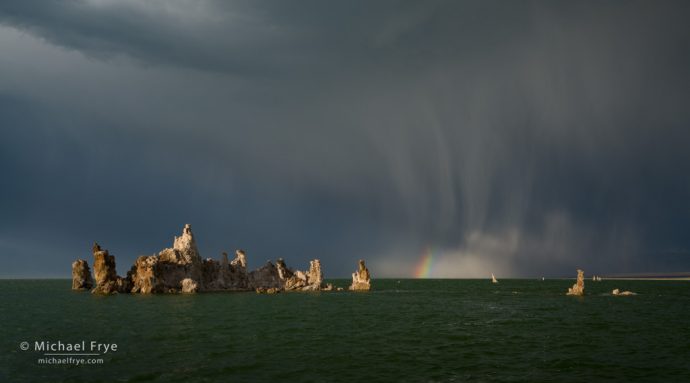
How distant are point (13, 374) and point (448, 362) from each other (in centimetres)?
2593

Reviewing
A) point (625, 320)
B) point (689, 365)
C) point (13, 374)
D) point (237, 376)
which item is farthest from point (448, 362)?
point (625, 320)

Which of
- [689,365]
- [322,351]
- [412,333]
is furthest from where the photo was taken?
[412,333]

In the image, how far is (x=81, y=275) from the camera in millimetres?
142125

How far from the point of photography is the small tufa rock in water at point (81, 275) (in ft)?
460

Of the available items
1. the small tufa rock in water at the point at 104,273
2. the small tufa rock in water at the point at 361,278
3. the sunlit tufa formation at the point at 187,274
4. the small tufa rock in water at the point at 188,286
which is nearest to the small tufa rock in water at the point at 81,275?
the sunlit tufa formation at the point at 187,274

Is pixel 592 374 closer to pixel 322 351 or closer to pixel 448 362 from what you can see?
pixel 448 362

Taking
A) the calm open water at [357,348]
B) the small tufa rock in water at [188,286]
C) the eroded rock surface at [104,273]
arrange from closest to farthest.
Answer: the calm open water at [357,348], the eroded rock surface at [104,273], the small tufa rock in water at [188,286]

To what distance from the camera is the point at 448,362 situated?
94.9 feet

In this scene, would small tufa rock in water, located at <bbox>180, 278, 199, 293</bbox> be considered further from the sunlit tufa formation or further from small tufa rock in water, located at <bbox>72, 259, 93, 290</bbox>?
small tufa rock in water, located at <bbox>72, 259, 93, 290</bbox>

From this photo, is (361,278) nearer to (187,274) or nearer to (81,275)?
(187,274)

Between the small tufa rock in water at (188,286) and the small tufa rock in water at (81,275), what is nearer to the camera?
the small tufa rock in water at (188,286)

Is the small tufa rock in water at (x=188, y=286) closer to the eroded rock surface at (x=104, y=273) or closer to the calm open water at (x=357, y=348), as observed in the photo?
the eroded rock surface at (x=104, y=273)

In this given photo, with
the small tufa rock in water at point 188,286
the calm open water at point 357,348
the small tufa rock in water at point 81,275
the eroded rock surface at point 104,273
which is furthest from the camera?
the small tufa rock in water at point 81,275

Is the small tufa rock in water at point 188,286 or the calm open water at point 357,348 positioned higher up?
the calm open water at point 357,348
